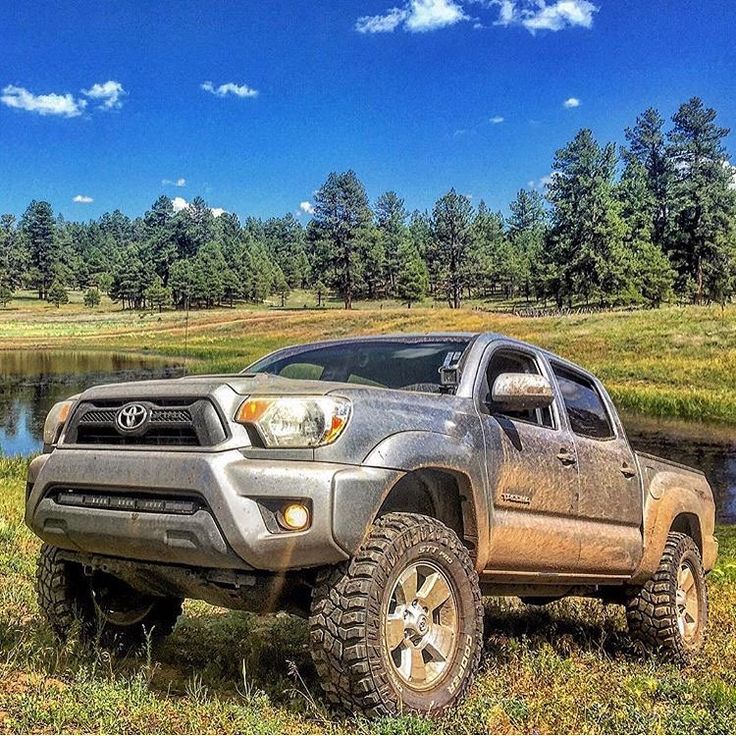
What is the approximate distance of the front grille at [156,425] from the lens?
361 cm

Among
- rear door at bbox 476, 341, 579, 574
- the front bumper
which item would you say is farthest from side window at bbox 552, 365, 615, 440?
the front bumper

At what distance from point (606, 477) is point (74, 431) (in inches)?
135

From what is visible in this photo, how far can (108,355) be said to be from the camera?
58438 mm

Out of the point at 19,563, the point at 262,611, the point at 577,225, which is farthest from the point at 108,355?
the point at 262,611

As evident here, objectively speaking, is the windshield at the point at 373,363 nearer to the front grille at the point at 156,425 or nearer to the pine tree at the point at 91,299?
the front grille at the point at 156,425

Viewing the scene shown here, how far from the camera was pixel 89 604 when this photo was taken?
464cm

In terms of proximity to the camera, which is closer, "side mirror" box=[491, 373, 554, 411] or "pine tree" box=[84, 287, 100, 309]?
"side mirror" box=[491, 373, 554, 411]

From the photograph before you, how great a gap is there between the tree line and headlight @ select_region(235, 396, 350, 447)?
71.2 meters

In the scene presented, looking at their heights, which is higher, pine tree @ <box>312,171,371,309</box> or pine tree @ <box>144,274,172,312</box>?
pine tree @ <box>312,171,371,309</box>

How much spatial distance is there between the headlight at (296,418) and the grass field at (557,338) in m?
26.5

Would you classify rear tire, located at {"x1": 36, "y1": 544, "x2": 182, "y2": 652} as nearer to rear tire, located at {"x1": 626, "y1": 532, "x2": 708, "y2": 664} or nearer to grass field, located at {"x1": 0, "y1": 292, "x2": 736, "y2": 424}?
rear tire, located at {"x1": 626, "y1": 532, "x2": 708, "y2": 664}

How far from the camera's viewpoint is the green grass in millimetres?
3725

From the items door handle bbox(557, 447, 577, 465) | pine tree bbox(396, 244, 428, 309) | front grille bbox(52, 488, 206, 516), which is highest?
pine tree bbox(396, 244, 428, 309)

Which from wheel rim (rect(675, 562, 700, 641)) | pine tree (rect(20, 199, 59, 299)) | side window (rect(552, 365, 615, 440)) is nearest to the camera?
side window (rect(552, 365, 615, 440))
